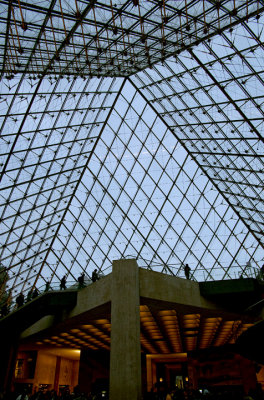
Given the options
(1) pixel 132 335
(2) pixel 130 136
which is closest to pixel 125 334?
(1) pixel 132 335

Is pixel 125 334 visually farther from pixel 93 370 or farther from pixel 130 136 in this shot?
pixel 130 136

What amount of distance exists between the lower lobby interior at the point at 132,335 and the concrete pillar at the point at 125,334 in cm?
4

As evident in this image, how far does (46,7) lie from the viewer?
13.5m

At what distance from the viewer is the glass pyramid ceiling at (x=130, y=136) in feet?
50.0

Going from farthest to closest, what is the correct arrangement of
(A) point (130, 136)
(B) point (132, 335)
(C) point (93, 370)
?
(A) point (130, 136) < (C) point (93, 370) < (B) point (132, 335)

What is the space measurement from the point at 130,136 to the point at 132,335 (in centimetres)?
2428

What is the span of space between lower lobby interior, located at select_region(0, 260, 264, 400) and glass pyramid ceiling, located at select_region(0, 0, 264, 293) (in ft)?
9.13

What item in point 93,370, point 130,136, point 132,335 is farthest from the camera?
point 130,136

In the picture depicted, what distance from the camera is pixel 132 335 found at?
48.5 ft

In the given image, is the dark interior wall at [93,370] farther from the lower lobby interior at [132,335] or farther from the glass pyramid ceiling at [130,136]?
the glass pyramid ceiling at [130,136]

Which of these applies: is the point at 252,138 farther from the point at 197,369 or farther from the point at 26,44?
the point at 197,369

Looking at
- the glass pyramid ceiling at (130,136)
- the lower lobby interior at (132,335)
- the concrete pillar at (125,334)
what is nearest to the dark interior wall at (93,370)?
the lower lobby interior at (132,335)

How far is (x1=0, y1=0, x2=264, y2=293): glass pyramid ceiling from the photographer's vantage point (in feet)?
50.0

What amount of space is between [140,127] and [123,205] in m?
8.66
